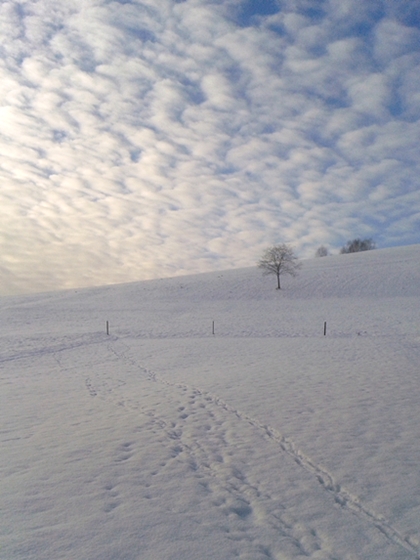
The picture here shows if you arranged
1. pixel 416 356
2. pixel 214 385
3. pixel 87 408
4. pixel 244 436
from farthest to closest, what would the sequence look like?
pixel 416 356 < pixel 214 385 < pixel 87 408 < pixel 244 436

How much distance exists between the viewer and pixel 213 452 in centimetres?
847

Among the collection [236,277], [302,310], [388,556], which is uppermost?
[236,277]

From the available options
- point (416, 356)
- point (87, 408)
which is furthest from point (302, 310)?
point (87, 408)

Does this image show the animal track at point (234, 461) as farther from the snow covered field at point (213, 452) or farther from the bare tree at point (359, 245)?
the bare tree at point (359, 245)

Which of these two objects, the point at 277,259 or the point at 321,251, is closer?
the point at 277,259

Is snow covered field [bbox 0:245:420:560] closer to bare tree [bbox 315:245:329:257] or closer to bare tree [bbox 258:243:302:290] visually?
bare tree [bbox 258:243:302:290]

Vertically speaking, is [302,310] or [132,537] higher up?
[302,310]

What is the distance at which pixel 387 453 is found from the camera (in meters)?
8.20

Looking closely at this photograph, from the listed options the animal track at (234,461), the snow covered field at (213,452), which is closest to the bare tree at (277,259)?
the snow covered field at (213,452)

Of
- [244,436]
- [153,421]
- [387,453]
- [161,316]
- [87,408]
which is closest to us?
[387,453]

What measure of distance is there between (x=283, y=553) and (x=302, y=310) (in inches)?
1474

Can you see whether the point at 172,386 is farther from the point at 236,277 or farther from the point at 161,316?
the point at 236,277

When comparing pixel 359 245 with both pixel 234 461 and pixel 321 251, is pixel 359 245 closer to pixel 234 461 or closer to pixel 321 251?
pixel 321 251

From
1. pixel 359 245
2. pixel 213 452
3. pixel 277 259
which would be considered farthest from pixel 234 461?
pixel 359 245
